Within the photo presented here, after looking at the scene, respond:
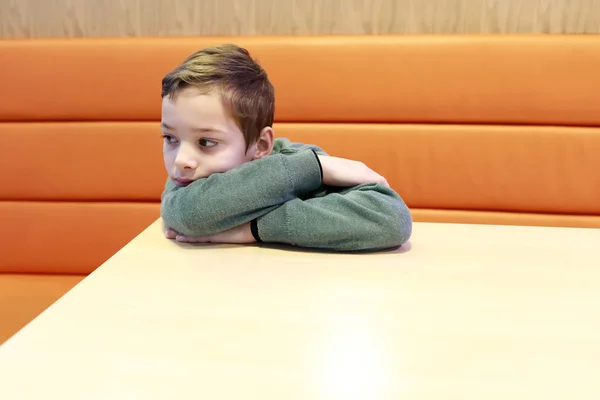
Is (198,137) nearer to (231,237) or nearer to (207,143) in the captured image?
(207,143)

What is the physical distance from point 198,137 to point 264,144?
0.42 ft

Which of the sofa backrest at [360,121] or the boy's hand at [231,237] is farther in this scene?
the sofa backrest at [360,121]

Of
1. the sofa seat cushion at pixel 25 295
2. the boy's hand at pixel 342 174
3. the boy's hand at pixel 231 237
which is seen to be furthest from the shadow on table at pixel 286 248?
the sofa seat cushion at pixel 25 295

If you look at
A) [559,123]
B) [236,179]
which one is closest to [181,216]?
[236,179]

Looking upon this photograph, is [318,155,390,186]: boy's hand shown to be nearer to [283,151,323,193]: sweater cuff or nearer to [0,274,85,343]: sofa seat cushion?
[283,151,323,193]: sweater cuff

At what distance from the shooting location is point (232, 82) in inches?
31.3

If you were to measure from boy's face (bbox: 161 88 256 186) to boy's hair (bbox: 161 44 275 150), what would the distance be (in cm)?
1

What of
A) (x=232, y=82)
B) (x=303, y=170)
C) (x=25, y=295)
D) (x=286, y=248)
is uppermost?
(x=232, y=82)

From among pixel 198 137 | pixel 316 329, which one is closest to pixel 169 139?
pixel 198 137

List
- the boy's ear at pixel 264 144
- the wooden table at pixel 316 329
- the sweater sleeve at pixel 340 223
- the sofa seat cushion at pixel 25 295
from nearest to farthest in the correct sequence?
the wooden table at pixel 316 329, the sweater sleeve at pixel 340 223, the boy's ear at pixel 264 144, the sofa seat cushion at pixel 25 295

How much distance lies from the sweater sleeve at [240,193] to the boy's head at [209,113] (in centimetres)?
4

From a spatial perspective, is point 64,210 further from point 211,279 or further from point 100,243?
point 211,279

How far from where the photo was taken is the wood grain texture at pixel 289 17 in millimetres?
1234

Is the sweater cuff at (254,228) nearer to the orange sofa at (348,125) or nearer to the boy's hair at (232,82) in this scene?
the boy's hair at (232,82)
